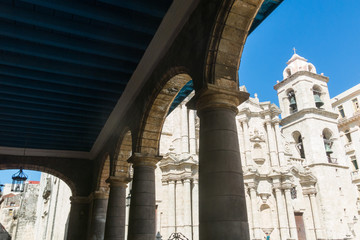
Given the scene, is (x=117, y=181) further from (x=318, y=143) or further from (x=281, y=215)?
(x=318, y=143)

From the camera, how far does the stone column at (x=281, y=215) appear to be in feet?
68.0

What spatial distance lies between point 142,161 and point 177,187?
11679 millimetres

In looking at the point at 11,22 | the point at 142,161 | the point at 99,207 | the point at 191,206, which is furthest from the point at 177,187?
the point at 11,22

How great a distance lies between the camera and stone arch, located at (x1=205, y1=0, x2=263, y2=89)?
12.9ft

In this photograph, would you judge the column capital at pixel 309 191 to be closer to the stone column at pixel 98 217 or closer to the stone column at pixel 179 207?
the stone column at pixel 179 207

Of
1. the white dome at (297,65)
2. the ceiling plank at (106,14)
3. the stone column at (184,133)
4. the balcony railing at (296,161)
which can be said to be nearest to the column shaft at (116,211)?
the ceiling plank at (106,14)

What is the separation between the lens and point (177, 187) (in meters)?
17.7

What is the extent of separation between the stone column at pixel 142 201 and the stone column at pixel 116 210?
196cm

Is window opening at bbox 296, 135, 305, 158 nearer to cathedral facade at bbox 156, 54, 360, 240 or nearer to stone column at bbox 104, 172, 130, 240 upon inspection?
cathedral facade at bbox 156, 54, 360, 240

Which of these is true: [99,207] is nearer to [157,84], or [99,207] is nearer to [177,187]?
A: [157,84]

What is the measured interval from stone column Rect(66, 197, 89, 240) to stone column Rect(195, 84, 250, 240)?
9.36m

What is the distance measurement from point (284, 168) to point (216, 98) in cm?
2091

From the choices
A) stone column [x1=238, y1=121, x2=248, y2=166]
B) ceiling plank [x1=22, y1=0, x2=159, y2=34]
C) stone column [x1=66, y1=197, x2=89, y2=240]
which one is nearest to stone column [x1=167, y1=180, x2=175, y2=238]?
stone column [x1=66, y1=197, x2=89, y2=240]

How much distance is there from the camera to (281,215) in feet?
70.3
